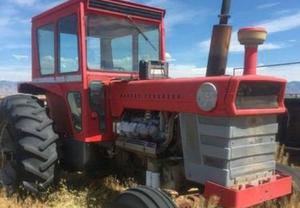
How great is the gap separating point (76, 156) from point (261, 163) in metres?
2.43

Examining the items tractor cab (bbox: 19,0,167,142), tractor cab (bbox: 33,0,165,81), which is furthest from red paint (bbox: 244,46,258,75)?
tractor cab (bbox: 33,0,165,81)

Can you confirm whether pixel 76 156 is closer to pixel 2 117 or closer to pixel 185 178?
pixel 2 117

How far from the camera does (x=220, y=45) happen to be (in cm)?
547

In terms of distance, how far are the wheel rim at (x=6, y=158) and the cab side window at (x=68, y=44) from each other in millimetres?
1086

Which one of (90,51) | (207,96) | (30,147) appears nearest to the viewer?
(207,96)


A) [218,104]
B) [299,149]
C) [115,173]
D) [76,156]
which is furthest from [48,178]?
[299,149]

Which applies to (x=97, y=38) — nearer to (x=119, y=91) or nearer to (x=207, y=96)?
(x=119, y=91)

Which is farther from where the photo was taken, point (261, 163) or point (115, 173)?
point (115, 173)

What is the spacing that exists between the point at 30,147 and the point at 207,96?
229 cm

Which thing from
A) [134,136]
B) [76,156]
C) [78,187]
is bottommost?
[78,187]

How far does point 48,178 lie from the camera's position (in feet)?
18.0

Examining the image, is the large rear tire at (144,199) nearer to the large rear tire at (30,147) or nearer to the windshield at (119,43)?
the large rear tire at (30,147)

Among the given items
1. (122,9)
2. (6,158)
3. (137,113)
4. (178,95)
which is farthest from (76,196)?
(122,9)

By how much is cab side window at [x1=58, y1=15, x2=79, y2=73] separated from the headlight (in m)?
1.94
